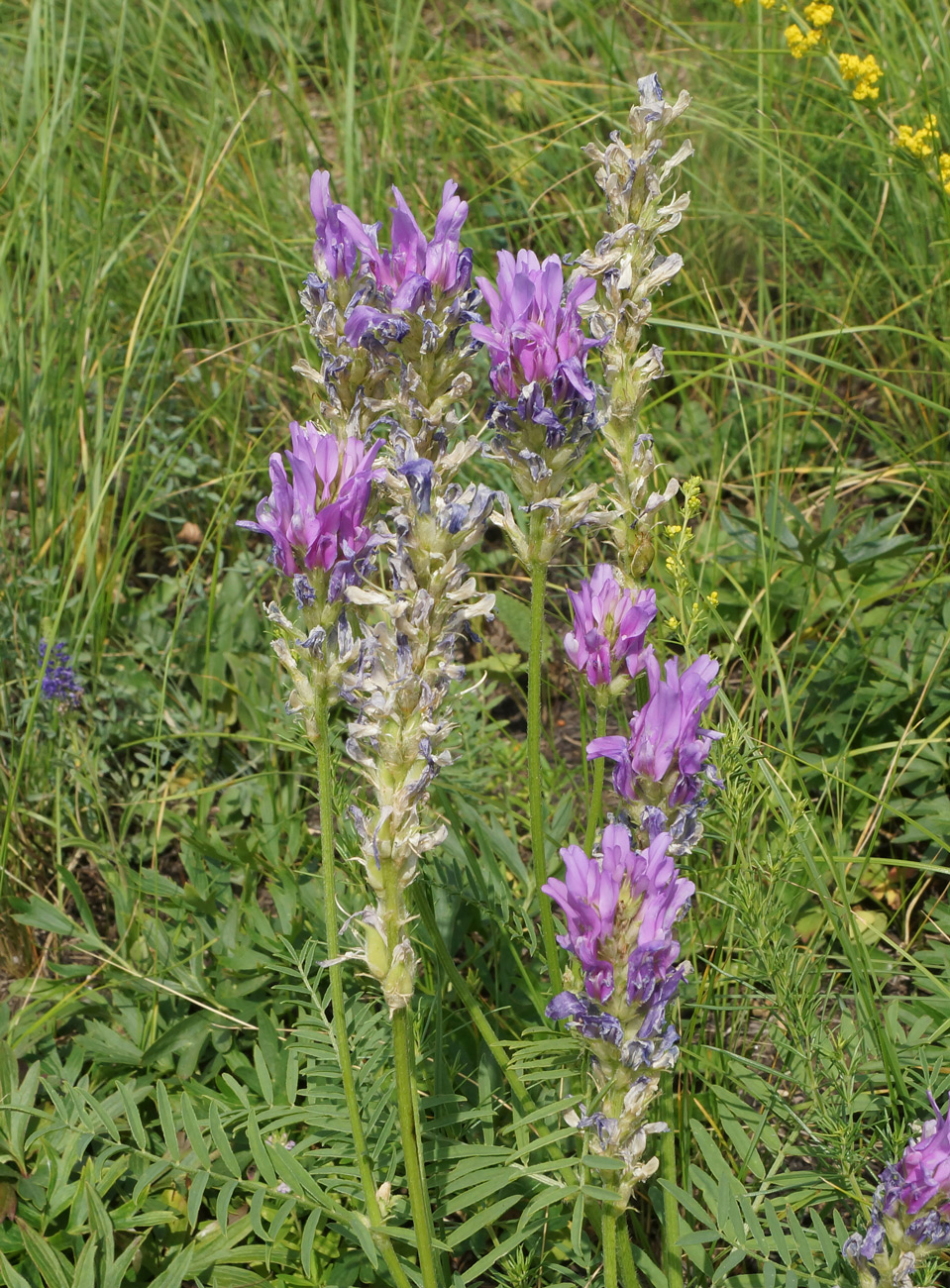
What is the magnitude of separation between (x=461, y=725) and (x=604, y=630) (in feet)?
0.90

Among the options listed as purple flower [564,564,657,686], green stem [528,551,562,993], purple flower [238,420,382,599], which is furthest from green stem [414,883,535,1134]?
purple flower [238,420,382,599]

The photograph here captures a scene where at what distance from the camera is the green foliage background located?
72.6 inches

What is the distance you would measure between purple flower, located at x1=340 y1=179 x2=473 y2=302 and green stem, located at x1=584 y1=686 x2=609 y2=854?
627mm

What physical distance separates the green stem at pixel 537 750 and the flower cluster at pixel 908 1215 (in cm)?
53

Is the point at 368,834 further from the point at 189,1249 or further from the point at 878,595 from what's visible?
the point at 878,595

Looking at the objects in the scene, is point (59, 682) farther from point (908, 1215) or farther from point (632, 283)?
point (908, 1215)

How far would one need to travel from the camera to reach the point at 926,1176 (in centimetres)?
144

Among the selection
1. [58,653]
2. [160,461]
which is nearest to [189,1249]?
[58,653]

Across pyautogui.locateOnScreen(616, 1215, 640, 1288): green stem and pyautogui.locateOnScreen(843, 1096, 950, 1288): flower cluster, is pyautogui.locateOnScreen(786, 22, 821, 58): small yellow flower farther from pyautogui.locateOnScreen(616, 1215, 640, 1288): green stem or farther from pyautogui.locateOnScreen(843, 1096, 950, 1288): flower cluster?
pyautogui.locateOnScreen(616, 1215, 640, 1288): green stem

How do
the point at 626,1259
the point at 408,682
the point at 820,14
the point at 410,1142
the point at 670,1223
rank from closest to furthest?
1. the point at 408,682
2. the point at 410,1142
3. the point at 626,1259
4. the point at 670,1223
5. the point at 820,14

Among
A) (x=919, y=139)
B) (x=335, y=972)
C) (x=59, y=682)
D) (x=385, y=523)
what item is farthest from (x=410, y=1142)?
(x=919, y=139)

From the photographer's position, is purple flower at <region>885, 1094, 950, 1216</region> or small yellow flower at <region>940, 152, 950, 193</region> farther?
small yellow flower at <region>940, 152, 950, 193</region>

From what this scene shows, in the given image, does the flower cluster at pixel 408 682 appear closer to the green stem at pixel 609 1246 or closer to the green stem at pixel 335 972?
the green stem at pixel 335 972

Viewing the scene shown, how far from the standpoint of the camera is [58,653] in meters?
2.94
